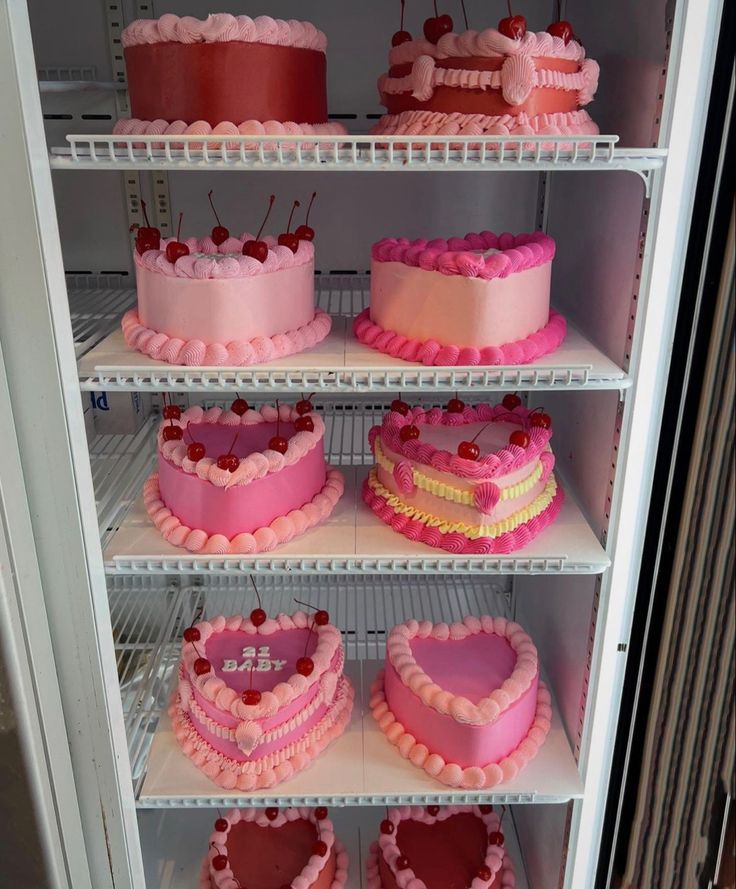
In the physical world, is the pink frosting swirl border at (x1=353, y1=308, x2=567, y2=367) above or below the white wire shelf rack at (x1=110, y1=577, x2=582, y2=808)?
above

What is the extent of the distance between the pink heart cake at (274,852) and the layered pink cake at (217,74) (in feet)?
4.20

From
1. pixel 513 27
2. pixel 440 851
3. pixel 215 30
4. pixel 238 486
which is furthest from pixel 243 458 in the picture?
pixel 440 851

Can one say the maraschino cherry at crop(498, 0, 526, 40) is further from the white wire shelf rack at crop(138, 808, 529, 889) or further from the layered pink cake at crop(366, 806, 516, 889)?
the white wire shelf rack at crop(138, 808, 529, 889)

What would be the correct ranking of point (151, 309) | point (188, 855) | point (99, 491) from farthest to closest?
1. point (188, 855)
2. point (99, 491)
3. point (151, 309)

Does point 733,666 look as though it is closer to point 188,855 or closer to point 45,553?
point 45,553

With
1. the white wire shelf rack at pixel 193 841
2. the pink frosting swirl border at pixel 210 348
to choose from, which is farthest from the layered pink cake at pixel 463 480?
the white wire shelf rack at pixel 193 841

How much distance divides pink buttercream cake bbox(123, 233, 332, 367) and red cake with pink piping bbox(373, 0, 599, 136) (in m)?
0.29

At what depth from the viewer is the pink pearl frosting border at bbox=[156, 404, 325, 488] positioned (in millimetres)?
1297

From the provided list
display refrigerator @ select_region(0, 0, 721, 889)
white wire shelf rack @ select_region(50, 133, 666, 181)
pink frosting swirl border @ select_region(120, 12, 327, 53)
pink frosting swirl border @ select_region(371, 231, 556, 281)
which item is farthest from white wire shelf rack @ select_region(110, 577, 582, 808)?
pink frosting swirl border @ select_region(120, 12, 327, 53)

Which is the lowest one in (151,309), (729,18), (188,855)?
(188,855)

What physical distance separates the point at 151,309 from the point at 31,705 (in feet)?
2.10

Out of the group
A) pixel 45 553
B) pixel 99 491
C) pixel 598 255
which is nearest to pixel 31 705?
pixel 45 553

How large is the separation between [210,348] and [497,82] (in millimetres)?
553

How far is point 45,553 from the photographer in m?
1.23
